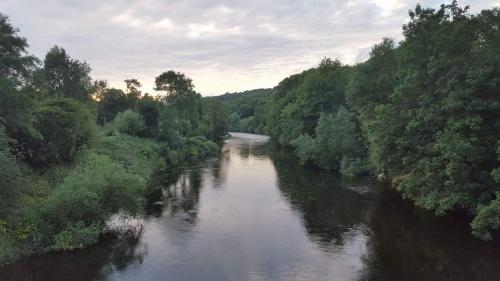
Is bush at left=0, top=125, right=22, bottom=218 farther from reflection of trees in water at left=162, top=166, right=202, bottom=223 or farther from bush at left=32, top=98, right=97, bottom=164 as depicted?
bush at left=32, top=98, right=97, bottom=164

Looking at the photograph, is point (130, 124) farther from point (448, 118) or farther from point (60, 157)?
point (448, 118)

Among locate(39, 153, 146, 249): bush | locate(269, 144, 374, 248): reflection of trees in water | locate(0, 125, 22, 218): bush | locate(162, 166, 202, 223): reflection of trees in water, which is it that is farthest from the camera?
locate(162, 166, 202, 223): reflection of trees in water

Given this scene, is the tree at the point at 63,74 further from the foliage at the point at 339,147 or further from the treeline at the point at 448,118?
the treeline at the point at 448,118

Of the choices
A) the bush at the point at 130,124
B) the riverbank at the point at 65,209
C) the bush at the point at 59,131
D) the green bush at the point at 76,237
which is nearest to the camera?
the riverbank at the point at 65,209

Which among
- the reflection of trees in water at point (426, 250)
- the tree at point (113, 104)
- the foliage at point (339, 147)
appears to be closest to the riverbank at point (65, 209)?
the reflection of trees in water at point (426, 250)

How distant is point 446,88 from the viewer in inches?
1114

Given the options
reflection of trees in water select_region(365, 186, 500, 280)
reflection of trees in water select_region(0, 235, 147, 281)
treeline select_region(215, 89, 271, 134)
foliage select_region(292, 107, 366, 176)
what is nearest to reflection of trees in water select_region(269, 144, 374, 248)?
reflection of trees in water select_region(365, 186, 500, 280)

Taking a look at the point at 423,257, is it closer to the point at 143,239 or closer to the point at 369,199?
the point at 369,199

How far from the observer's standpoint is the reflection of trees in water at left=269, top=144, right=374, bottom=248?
30047mm

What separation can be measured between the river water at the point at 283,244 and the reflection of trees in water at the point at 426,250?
57 mm

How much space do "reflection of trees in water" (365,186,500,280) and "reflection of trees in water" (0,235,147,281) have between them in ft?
44.7

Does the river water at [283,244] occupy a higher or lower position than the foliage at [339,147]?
lower

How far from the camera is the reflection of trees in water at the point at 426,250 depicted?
22531 millimetres

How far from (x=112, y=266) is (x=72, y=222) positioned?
4.61m
